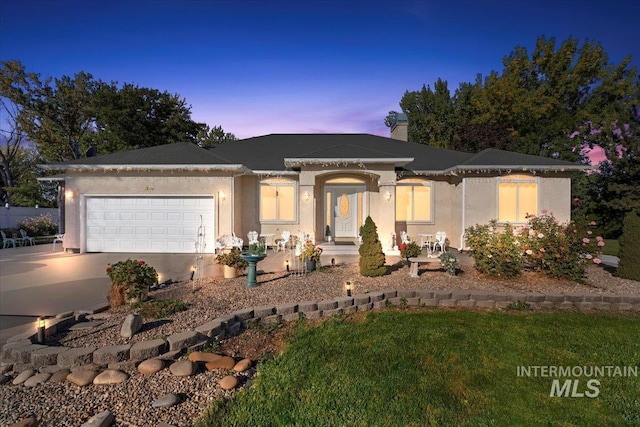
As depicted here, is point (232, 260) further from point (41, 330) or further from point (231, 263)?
point (41, 330)

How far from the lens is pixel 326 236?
1330 cm

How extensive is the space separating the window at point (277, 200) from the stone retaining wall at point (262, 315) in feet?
27.0

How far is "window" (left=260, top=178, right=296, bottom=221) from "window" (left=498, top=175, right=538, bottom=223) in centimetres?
848

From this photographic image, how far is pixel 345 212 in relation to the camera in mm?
13484

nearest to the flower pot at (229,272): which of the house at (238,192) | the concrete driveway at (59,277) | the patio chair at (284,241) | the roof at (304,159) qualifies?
the concrete driveway at (59,277)

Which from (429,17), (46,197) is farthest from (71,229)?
(46,197)

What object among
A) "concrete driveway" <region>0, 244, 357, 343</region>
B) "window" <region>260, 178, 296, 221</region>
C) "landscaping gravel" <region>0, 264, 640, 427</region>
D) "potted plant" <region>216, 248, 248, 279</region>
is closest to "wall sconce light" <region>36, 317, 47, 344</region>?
"landscaping gravel" <region>0, 264, 640, 427</region>

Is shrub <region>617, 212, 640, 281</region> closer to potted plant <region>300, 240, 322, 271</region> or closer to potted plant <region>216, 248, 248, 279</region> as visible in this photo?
potted plant <region>300, 240, 322, 271</region>

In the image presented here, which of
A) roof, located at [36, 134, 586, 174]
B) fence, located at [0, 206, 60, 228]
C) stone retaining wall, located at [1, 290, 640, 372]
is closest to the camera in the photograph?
stone retaining wall, located at [1, 290, 640, 372]

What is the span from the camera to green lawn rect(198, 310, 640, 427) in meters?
2.58

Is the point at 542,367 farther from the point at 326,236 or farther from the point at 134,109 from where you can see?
the point at 134,109

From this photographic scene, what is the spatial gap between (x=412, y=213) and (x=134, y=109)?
2299 centimetres

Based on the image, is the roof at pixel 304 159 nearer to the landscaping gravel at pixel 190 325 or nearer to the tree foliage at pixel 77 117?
the landscaping gravel at pixel 190 325

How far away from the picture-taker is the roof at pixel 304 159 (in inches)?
440
